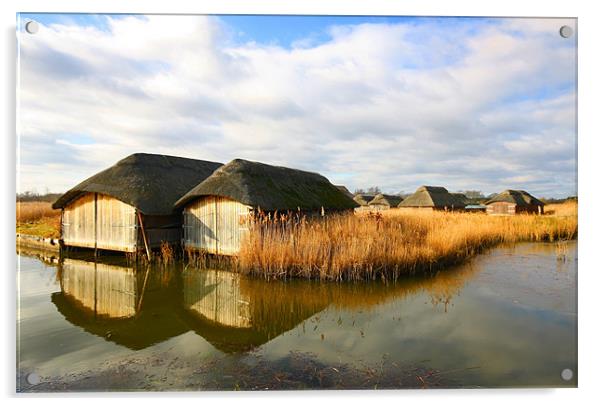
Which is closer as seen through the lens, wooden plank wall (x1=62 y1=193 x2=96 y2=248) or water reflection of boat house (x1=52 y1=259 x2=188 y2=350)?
water reflection of boat house (x1=52 y1=259 x2=188 y2=350)

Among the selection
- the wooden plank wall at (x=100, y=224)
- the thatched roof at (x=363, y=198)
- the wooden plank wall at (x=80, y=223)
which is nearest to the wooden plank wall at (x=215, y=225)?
the wooden plank wall at (x=100, y=224)

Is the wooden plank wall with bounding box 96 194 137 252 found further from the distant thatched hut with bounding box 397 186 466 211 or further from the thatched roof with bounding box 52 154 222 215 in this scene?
the distant thatched hut with bounding box 397 186 466 211

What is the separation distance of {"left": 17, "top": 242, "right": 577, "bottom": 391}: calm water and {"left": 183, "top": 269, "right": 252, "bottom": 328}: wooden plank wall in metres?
0.04

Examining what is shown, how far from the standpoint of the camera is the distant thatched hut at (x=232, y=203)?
9.39 m

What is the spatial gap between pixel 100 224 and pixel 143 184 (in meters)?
1.94

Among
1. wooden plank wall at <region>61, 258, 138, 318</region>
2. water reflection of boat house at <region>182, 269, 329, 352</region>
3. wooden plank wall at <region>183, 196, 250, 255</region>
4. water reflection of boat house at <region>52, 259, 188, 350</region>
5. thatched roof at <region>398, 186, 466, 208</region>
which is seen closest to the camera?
water reflection of boat house at <region>182, 269, 329, 352</region>

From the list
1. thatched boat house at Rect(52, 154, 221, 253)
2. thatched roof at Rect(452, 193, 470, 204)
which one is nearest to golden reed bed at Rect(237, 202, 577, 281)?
thatched boat house at Rect(52, 154, 221, 253)

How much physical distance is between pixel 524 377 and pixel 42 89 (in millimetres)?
6934

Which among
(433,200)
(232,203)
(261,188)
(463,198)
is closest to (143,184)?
(232,203)

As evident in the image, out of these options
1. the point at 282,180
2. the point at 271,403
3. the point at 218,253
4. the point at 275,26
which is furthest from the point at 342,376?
the point at 282,180

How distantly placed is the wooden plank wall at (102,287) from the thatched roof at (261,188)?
2.98 m

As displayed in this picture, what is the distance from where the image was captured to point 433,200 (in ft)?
89.2

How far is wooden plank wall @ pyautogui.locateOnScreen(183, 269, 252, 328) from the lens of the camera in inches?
205

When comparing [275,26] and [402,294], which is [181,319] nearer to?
[402,294]
